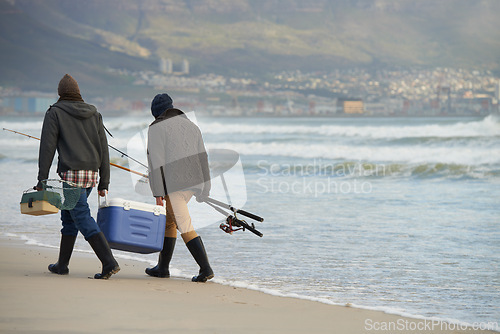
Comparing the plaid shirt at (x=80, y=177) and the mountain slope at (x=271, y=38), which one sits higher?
the mountain slope at (x=271, y=38)

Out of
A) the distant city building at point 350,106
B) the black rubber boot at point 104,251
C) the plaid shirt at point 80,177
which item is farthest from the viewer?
the distant city building at point 350,106

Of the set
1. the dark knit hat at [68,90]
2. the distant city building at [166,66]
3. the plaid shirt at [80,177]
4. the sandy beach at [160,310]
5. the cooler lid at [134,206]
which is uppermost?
the distant city building at [166,66]

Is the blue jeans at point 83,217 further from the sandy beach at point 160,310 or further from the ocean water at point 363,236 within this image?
the ocean water at point 363,236

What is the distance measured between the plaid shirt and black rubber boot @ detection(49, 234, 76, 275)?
0.43 metres

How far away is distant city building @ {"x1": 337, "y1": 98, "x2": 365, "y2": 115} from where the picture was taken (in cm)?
6281

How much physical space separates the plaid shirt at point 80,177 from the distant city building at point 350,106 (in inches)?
2236

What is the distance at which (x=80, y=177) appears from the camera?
474 centimetres

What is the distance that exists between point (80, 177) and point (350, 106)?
201 feet

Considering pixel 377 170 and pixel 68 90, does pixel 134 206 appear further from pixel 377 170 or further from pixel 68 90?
pixel 377 170

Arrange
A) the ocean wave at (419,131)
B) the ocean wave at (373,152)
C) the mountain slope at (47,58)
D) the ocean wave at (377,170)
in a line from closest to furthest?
the ocean wave at (377,170)
the ocean wave at (373,152)
the ocean wave at (419,131)
the mountain slope at (47,58)

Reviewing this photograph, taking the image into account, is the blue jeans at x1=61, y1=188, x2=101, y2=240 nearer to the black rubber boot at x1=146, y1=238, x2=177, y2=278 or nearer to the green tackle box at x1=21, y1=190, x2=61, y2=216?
the green tackle box at x1=21, y1=190, x2=61, y2=216

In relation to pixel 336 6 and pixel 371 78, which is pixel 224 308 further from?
pixel 336 6

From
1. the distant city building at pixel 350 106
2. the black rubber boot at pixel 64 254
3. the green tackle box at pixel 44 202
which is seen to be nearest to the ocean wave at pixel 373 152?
the black rubber boot at pixel 64 254

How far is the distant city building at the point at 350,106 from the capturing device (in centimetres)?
6281
